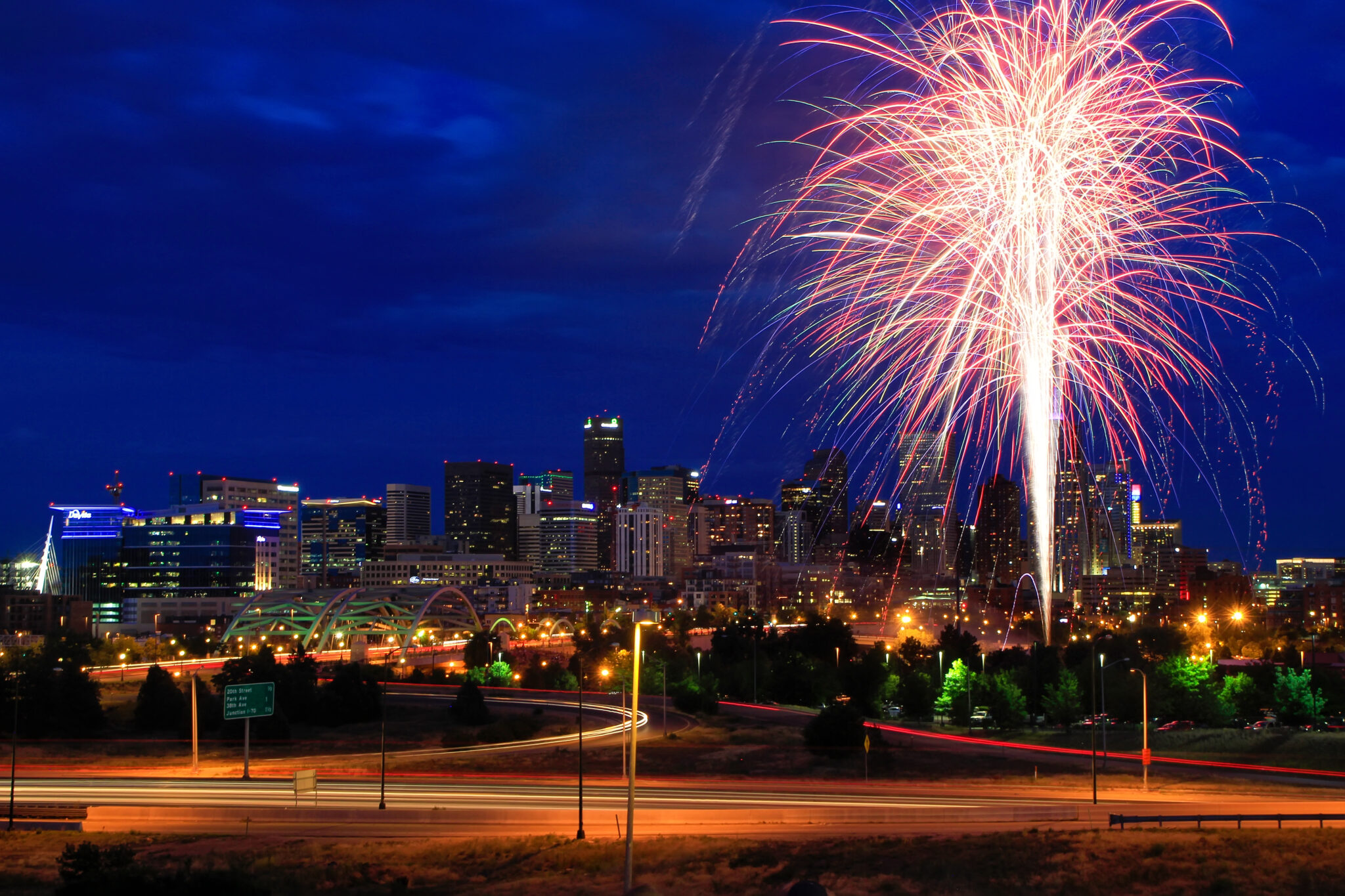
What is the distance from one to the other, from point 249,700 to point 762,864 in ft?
91.0

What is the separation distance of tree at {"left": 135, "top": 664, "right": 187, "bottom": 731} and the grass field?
3088 cm

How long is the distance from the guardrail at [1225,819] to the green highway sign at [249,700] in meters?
33.1

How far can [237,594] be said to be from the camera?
593 ft

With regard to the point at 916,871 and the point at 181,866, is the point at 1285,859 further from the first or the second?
the point at 181,866

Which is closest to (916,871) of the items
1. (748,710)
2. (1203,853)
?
(1203,853)

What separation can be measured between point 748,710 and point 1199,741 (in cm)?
2580

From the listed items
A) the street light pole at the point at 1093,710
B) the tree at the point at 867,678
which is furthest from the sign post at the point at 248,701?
the tree at the point at 867,678

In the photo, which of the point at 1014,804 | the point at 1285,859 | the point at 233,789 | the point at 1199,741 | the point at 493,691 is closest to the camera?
the point at 1285,859

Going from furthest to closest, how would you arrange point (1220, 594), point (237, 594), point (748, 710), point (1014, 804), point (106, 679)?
point (1220, 594)
point (237, 594)
point (106, 679)
point (748, 710)
point (1014, 804)

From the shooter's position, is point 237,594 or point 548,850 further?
point 237,594

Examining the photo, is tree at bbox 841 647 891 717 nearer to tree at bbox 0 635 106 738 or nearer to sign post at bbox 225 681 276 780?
sign post at bbox 225 681 276 780

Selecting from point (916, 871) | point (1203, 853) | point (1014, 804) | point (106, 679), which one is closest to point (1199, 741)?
point (1014, 804)

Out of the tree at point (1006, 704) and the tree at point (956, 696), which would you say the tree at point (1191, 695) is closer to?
the tree at point (1006, 704)

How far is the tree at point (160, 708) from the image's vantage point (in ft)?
209
